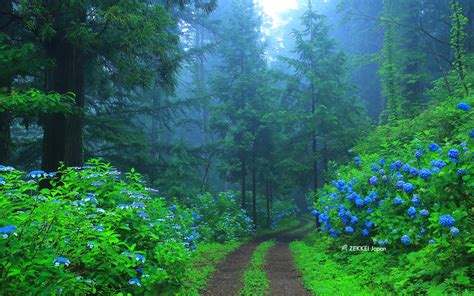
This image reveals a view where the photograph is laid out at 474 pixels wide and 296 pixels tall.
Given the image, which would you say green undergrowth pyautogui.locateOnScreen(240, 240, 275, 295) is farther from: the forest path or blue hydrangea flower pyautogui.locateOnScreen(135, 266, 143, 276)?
blue hydrangea flower pyautogui.locateOnScreen(135, 266, 143, 276)

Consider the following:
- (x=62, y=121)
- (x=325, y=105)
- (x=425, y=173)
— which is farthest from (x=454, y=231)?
(x=325, y=105)

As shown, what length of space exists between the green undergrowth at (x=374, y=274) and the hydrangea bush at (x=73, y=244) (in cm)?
271

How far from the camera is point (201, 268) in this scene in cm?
777

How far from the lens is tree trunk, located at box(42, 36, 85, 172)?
25.1ft

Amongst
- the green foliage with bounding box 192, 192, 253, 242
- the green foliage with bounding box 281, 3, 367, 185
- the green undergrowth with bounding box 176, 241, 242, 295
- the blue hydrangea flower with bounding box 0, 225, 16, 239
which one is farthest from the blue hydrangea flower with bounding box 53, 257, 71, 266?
the green foliage with bounding box 281, 3, 367, 185

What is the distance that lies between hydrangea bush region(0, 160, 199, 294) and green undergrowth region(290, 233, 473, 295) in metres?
2.71

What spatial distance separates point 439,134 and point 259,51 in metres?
14.1

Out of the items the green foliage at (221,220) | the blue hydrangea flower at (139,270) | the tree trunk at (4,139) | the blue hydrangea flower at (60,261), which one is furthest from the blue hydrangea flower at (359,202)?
the tree trunk at (4,139)

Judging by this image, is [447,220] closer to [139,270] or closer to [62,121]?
[139,270]

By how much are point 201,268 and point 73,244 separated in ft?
15.3

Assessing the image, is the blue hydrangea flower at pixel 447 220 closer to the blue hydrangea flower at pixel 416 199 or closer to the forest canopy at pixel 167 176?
the forest canopy at pixel 167 176

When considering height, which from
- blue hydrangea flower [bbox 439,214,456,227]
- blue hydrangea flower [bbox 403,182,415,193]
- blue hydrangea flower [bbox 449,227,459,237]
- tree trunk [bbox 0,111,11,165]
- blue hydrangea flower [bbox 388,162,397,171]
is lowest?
blue hydrangea flower [bbox 449,227,459,237]

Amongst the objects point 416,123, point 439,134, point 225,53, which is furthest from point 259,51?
point 439,134

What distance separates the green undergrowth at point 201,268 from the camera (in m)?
5.88
